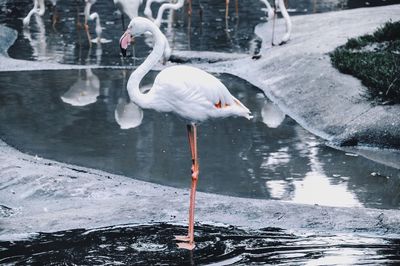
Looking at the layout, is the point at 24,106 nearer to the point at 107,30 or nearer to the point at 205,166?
the point at 205,166

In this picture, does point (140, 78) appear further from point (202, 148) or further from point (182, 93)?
point (202, 148)

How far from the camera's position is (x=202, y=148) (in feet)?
27.2

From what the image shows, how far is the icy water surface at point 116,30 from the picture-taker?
1348 cm

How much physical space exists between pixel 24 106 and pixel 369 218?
5145mm

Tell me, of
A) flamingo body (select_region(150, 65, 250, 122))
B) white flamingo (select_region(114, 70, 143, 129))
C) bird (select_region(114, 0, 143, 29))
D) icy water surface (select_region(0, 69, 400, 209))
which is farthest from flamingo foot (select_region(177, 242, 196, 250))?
Result: bird (select_region(114, 0, 143, 29))

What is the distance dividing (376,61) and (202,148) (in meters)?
2.95

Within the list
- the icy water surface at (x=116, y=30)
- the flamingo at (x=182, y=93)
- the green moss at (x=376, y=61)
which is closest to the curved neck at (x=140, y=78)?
the flamingo at (x=182, y=93)

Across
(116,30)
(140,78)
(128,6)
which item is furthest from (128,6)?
(140,78)

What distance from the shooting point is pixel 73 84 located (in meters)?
11.2

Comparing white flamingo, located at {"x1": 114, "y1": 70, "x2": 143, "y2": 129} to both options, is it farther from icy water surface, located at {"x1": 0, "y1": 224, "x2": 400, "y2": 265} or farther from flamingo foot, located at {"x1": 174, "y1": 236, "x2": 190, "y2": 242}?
flamingo foot, located at {"x1": 174, "y1": 236, "x2": 190, "y2": 242}

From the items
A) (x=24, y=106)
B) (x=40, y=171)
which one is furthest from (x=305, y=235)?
(x=24, y=106)

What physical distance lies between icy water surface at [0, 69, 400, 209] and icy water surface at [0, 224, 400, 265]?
4.13 ft

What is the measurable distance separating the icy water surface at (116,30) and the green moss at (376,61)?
2.51 meters

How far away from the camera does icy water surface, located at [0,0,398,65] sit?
13484 millimetres
